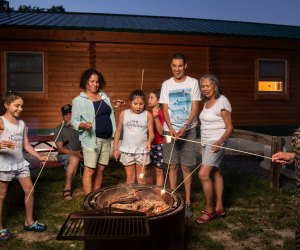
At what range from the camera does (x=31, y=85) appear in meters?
10.4

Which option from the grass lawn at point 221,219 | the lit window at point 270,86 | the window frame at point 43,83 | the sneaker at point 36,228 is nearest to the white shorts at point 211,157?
the grass lawn at point 221,219

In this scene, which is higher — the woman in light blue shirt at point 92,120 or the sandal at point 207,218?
the woman in light blue shirt at point 92,120

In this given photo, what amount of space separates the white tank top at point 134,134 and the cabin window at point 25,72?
6.21 meters

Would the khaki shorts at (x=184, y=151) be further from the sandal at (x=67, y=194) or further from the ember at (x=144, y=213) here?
the sandal at (x=67, y=194)

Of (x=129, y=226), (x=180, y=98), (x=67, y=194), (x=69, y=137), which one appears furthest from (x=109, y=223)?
(x=69, y=137)

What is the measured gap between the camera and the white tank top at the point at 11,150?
398 cm

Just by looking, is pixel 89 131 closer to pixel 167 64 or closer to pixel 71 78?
pixel 71 78

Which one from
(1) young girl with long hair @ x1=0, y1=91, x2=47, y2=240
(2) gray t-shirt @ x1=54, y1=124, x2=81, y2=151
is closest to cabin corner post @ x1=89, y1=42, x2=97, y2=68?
(2) gray t-shirt @ x1=54, y1=124, x2=81, y2=151

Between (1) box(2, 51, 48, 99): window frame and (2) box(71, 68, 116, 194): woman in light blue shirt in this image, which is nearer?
(2) box(71, 68, 116, 194): woman in light blue shirt

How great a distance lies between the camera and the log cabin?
991 cm

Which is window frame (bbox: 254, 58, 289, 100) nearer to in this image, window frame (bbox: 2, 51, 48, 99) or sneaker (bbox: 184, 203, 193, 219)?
window frame (bbox: 2, 51, 48, 99)

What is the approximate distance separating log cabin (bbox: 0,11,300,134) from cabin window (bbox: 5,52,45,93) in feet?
0.10

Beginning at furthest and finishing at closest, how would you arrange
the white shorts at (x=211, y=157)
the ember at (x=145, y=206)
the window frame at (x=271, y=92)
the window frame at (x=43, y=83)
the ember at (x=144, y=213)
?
the window frame at (x=271, y=92) < the window frame at (x=43, y=83) < the white shorts at (x=211, y=157) < the ember at (x=145, y=206) < the ember at (x=144, y=213)

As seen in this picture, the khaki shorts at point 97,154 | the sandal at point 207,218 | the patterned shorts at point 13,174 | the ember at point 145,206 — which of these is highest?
the khaki shorts at point 97,154
